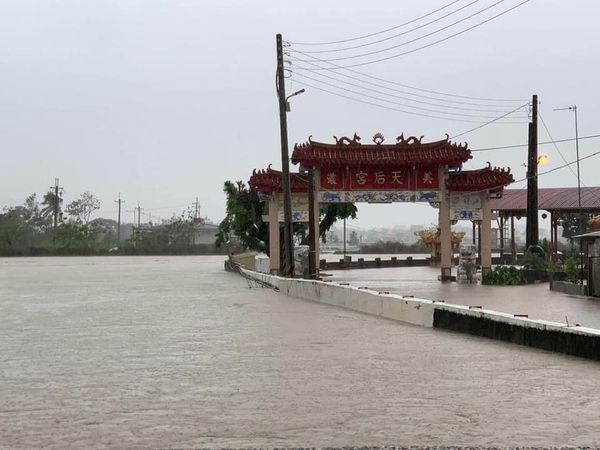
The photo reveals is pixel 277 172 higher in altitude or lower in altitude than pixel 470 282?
higher

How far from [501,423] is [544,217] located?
48509 mm

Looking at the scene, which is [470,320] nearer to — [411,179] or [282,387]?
[282,387]

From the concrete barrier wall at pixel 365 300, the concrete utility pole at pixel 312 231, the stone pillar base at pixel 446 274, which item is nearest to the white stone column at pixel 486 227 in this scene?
the stone pillar base at pixel 446 274

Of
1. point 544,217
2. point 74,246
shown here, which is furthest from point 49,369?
point 74,246

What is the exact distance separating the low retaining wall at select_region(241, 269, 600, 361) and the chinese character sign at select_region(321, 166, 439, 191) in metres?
10.2

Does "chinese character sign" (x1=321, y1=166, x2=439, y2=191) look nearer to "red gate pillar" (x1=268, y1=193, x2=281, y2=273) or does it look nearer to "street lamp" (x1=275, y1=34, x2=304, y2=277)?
"street lamp" (x1=275, y1=34, x2=304, y2=277)

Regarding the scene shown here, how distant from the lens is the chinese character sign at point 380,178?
34625 mm

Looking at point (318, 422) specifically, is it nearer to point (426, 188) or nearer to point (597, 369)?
point (597, 369)

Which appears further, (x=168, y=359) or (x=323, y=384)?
(x=168, y=359)

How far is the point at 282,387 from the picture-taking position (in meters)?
9.24

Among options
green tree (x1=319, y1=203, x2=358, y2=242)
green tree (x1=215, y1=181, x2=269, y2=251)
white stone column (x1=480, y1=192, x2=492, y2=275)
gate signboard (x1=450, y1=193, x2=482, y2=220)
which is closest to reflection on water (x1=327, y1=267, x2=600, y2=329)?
white stone column (x1=480, y1=192, x2=492, y2=275)

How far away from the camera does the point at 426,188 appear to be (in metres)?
34.7

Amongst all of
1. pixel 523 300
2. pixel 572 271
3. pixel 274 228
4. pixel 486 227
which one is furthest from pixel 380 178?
pixel 523 300

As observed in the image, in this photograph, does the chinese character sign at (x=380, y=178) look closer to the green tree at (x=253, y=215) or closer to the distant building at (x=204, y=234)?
the green tree at (x=253, y=215)
